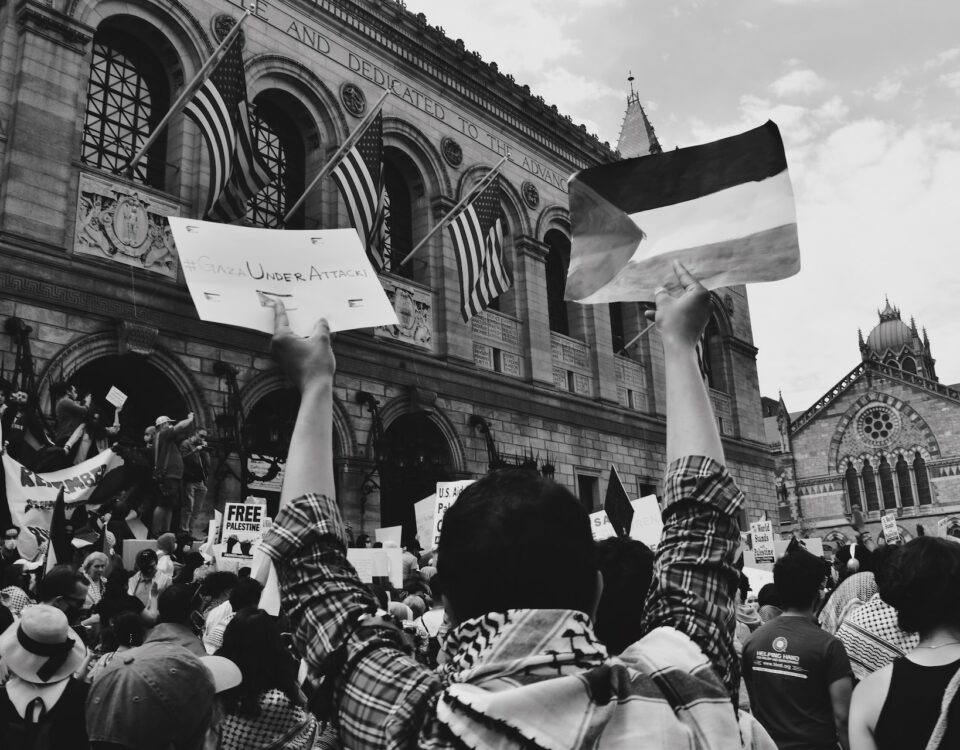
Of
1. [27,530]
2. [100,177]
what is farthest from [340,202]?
[27,530]

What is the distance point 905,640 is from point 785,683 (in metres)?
Answer: 0.60

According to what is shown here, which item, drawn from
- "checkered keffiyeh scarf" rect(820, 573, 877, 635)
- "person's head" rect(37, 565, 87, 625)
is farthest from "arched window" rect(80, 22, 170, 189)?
"checkered keffiyeh scarf" rect(820, 573, 877, 635)

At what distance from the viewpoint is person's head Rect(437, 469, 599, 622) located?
150cm

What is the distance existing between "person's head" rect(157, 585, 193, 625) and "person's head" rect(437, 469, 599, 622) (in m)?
3.23

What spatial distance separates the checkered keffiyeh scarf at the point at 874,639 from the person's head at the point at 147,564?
6.30 meters

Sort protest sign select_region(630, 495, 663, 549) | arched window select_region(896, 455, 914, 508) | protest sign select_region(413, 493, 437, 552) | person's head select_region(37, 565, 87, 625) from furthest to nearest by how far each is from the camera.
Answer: arched window select_region(896, 455, 914, 508) < protest sign select_region(413, 493, 437, 552) < protest sign select_region(630, 495, 663, 549) < person's head select_region(37, 565, 87, 625)

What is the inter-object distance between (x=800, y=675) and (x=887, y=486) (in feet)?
203

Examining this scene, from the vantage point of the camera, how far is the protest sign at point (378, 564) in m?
9.18

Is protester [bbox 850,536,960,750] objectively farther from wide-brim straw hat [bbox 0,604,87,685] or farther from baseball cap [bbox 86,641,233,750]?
wide-brim straw hat [bbox 0,604,87,685]

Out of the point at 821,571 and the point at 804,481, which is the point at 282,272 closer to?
the point at 821,571

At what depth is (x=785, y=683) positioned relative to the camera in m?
4.16

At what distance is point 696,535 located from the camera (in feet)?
6.16

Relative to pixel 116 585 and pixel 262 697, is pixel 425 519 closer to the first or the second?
pixel 116 585

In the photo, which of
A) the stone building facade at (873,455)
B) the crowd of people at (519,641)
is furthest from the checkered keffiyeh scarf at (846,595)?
the stone building facade at (873,455)
